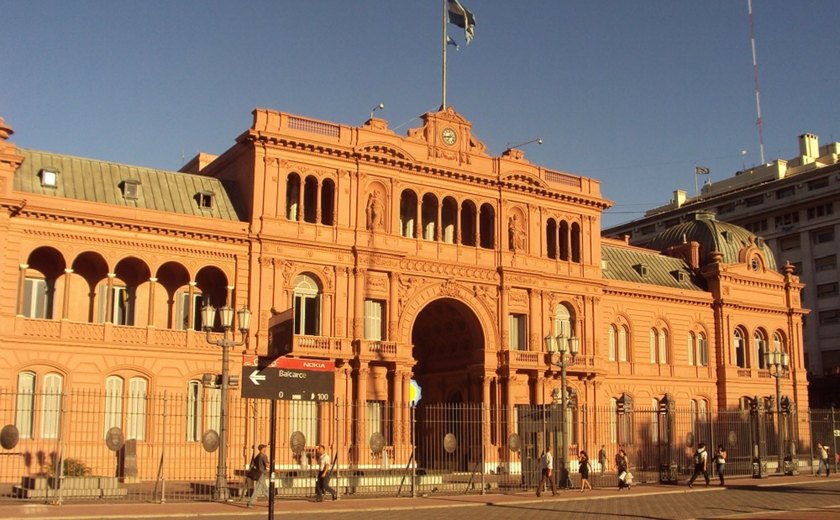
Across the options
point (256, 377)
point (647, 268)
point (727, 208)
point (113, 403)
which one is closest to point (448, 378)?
point (647, 268)

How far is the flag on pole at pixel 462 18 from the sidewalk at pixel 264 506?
28.0 meters

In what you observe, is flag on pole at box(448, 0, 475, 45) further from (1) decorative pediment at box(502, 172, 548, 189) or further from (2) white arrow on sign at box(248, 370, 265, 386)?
(2) white arrow on sign at box(248, 370, 265, 386)

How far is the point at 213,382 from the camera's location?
4534cm

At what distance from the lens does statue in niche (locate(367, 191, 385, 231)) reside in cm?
5153

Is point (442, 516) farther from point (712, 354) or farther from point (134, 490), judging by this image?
point (712, 354)

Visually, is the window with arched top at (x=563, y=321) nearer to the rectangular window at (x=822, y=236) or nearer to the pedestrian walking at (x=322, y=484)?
the pedestrian walking at (x=322, y=484)

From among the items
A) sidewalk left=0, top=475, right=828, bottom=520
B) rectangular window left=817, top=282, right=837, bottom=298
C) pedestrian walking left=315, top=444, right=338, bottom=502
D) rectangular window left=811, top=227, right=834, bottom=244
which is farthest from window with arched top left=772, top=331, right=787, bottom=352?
pedestrian walking left=315, top=444, right=338, bottom=502

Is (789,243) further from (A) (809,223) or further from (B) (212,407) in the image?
(B) (212,407)

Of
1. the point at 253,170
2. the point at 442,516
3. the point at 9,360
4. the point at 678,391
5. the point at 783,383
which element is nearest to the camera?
the point at 442,516

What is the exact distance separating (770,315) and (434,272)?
103ft

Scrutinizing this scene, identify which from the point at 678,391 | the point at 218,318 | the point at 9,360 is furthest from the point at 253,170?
the point at 678,391

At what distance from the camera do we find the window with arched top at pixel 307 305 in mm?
48938

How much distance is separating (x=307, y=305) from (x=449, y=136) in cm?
1306

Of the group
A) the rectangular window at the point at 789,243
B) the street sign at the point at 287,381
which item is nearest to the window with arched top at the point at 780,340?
the rectangular window at the point at 789,243
